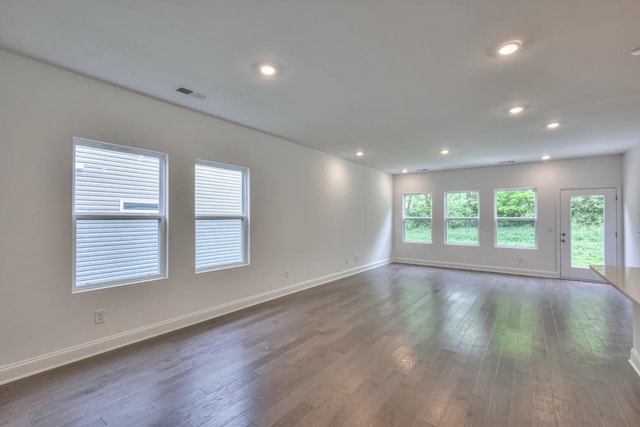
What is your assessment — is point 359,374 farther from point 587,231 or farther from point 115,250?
point 587,231

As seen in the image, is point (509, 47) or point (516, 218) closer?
point (509, 47)

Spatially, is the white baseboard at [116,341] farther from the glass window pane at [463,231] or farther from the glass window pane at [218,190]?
the glass window pane at [463,231]

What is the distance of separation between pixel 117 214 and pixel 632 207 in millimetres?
7861

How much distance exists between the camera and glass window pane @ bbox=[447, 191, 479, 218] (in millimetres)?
7395

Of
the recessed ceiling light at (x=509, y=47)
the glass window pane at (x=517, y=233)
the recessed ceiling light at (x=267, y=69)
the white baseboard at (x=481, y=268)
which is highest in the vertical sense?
the recessed ceiling light at (x=267, y=69)

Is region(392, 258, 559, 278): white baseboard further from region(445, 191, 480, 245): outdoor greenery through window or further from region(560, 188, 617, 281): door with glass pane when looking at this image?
region(445, 191, 480, 245): outdoor greenery through window

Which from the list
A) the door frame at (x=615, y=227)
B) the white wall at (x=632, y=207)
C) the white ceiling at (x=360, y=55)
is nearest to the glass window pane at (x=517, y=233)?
the door frame at (x=615, y=227)

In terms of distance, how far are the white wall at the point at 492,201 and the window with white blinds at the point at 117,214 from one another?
6.61 meters

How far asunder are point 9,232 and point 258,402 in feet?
7.85

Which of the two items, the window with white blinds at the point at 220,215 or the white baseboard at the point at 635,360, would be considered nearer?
the white baseboard at the point at 635,360

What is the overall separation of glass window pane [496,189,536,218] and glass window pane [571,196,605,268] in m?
0.71

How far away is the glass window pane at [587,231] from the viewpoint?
5.94 meters

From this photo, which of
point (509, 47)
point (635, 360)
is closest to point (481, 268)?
point (635, 360)

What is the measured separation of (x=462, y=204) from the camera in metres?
7.56
